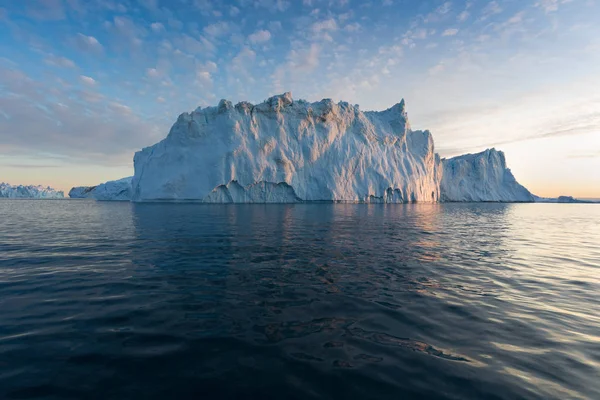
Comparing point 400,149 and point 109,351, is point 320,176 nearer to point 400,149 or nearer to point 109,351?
point 400,149

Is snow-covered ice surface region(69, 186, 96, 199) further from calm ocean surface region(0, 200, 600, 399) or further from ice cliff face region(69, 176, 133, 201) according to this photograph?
calm ocean surface region(0, 200, 600, 399)

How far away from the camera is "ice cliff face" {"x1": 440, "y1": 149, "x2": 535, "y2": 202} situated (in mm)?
80875

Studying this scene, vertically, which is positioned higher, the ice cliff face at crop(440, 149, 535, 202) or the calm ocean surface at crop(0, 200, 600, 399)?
the ice cliff face at crop(440, 149, 535, 202)

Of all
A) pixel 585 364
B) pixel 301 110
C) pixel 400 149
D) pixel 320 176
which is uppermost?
pixel 301 110

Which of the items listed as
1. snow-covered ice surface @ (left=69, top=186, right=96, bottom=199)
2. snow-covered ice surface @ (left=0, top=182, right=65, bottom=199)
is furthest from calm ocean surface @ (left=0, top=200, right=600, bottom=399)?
snow-covered ice surface @ (left=0, top=182, right=65, bottom=199)

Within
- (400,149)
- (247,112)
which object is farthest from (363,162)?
(247,112)

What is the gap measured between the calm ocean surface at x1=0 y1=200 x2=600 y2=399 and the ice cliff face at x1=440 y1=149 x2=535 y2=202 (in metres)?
80.4

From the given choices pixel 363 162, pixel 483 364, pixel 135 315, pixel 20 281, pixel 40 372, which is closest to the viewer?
pixel 40 372

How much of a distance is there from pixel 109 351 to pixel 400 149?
65.6m

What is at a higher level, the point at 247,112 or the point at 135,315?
the point at 247,112

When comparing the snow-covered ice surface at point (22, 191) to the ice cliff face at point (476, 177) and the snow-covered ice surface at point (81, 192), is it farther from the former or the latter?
the ice cliff face at point (476, 177)

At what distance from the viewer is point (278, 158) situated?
48.1 m

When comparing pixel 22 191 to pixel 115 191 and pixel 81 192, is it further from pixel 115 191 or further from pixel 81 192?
pixel 115 191

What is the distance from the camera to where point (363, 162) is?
55.3 meters
